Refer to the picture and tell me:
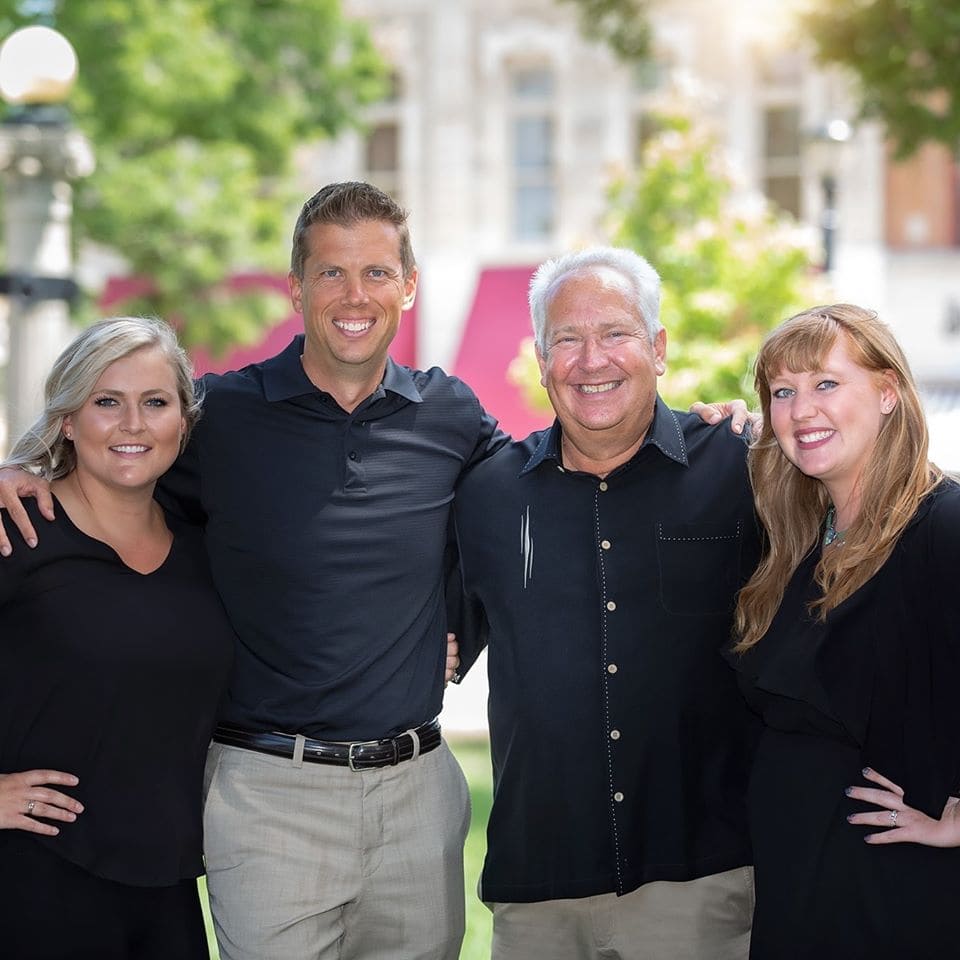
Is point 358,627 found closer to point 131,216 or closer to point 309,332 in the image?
point 309,332

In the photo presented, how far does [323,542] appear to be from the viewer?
12.3 feet

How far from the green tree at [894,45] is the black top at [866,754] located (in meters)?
5.18

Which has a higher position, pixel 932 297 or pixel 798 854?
pixel 932 297

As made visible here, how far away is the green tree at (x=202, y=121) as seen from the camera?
1370 cm

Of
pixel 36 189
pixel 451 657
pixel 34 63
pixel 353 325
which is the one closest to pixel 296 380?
pixel 353 325

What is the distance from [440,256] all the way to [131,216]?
510 centimetres

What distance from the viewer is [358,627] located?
3717 mm

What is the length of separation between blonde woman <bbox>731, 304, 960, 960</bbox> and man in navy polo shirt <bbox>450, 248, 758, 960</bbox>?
26cm

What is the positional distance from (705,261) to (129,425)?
998 centimetres

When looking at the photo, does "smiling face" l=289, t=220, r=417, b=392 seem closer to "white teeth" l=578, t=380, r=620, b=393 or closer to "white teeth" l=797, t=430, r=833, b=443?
"white teeth" l=578, t=380, r=620, b=393

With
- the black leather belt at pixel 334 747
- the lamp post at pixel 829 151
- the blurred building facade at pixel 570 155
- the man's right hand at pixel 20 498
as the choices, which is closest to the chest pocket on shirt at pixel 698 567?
the black leather belt at pixel 334 747

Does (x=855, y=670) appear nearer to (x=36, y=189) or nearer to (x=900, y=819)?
(x=900, y=819)

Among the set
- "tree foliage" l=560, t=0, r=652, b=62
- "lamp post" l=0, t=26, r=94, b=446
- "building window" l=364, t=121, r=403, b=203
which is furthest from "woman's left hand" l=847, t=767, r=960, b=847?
"building window" l=364, t=121, r=403, b=203

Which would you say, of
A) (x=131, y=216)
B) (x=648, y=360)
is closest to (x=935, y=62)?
(x=648, y=360)
